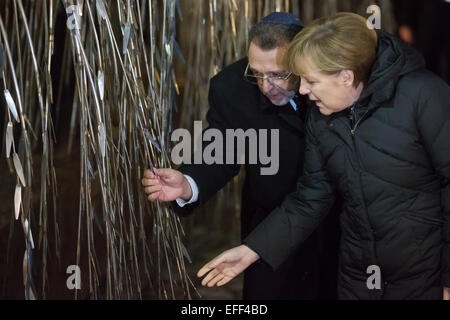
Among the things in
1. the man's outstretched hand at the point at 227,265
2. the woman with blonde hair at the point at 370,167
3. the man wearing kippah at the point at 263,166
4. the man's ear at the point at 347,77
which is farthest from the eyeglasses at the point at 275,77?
the man's outstretched hand at the point at 227,265

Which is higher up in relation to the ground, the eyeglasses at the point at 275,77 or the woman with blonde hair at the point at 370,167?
the eyeglasses at the point at 275,77

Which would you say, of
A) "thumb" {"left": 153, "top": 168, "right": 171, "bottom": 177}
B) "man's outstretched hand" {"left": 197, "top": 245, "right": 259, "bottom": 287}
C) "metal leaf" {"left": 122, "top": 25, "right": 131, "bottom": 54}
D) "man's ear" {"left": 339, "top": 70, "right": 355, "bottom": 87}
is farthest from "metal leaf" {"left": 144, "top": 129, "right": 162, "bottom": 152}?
"man's ear" {"left": 339, "top": 70, "right": 355, "bottom": 87}

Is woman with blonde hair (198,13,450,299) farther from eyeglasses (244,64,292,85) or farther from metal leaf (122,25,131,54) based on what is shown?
metal leaf (122,25,131,54)

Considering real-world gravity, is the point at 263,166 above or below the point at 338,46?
below

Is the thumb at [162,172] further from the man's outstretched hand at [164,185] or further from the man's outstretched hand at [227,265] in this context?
the man's outstretched hand at [227,265]

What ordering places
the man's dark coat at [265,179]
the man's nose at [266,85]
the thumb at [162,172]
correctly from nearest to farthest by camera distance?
the thumb at [162,172]
the man's nose at [266,85]
the man's dark coat at [265,179]

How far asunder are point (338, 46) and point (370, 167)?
0.33m

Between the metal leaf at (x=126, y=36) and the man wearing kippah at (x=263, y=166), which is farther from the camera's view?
the man wearing kippah at (x=263, y=166)

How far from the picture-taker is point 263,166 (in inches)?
85.6

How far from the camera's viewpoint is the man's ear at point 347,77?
1646mm

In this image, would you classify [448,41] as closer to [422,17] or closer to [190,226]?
[422,17]

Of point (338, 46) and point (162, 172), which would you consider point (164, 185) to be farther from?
point (338, 46)

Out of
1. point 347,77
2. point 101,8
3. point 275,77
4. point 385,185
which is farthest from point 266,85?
point 101,8
